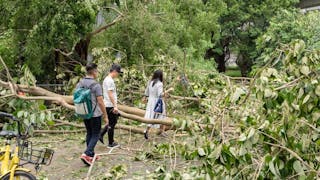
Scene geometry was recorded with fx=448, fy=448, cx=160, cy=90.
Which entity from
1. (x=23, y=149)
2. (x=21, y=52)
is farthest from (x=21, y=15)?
(x=23, y=149)

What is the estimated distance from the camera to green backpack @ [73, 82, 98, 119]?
5.88 metres

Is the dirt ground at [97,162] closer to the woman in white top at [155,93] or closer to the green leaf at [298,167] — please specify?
the woman in white top at [155,93]

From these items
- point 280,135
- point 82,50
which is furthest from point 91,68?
point 82,50

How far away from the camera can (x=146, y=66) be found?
9844 millimetres

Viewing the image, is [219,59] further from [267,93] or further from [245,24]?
[267,93]

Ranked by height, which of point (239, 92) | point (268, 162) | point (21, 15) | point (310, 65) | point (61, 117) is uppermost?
point (21, 15)

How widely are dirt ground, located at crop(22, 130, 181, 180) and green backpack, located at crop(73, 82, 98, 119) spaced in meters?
0.66

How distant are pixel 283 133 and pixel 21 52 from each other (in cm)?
789

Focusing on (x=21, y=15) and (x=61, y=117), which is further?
(x=21, y=15)

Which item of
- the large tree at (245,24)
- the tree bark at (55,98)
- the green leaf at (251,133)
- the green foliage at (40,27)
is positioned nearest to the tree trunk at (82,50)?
the green foliage at (40,27)

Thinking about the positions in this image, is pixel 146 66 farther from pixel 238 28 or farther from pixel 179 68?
pixel 238 28

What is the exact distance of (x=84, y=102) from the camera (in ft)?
19.3

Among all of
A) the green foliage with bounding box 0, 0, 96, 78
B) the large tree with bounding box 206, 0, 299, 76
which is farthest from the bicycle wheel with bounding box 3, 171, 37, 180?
the large tree with bounding box 206, 0, 299, 76

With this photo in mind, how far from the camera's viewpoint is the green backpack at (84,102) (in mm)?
5879
